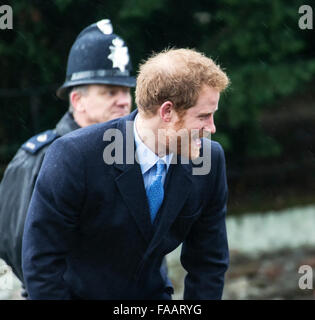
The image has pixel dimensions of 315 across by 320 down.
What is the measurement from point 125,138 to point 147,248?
478 millimetres

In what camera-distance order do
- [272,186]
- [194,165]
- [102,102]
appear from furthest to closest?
[272,186], [102,102], [194,165]

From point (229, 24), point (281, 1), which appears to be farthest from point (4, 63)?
point (281, 1)

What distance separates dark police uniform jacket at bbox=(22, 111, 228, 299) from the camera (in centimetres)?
258

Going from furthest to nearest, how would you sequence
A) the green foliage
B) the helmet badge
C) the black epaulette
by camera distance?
the green foliage < the helmet badge < the black epaulette

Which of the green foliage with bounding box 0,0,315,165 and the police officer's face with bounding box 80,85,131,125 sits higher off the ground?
the green foliage with bounding box 0,0,315,165

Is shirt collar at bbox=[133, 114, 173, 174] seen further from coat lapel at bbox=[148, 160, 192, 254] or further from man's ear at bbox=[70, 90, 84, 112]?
man's ear at bbox=[70, 90, 84, 112]

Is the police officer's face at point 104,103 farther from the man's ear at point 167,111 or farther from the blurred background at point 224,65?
the blurred background at point 224,65

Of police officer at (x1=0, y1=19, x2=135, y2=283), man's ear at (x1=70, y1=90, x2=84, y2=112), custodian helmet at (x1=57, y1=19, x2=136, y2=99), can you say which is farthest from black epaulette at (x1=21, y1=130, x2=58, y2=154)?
custodian helmet at (x1=57, y1=19, x2=136, y2=99)

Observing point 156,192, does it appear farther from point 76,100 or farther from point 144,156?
point 76,100

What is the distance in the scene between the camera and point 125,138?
2.69 m

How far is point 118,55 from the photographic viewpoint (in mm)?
3607

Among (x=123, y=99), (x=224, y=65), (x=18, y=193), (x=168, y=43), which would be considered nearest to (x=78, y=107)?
(x=123, y=99)

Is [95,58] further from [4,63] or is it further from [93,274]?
[4,63]

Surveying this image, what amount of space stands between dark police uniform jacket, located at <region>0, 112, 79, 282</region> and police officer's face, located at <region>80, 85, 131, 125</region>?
4.5 inches
